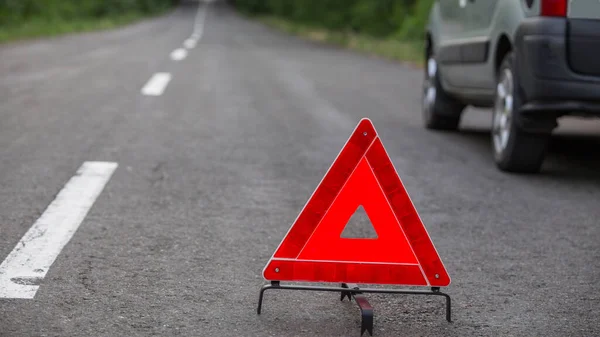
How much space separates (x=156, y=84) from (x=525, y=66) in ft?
23.9

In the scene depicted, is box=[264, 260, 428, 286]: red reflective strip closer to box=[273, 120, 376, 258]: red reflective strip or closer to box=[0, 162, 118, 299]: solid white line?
box=[273, 120, 376, 258]: red reflective strip

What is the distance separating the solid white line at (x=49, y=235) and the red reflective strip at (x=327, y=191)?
3.30ft

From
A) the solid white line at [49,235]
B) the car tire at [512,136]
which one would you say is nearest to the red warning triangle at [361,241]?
the solid white line at [49,235]

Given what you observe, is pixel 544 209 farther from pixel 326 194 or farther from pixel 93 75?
pixel 93 75

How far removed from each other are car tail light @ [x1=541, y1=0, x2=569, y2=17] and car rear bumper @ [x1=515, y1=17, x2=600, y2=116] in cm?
4

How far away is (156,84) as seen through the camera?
12.4m

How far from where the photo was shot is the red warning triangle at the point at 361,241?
3.49 m

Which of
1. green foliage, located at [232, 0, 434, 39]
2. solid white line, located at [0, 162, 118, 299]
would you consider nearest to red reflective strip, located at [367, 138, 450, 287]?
solid white line, located at [0, 162, 118, 299]

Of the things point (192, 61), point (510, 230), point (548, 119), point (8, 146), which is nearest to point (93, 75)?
point (192, 61)

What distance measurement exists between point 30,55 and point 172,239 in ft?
45.8

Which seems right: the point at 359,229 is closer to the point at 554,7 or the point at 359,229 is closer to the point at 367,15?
the point at 554,7

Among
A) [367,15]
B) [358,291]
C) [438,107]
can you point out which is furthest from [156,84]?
[367,15]

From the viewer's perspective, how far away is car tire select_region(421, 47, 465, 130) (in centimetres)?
859

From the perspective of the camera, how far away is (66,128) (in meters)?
7.83
